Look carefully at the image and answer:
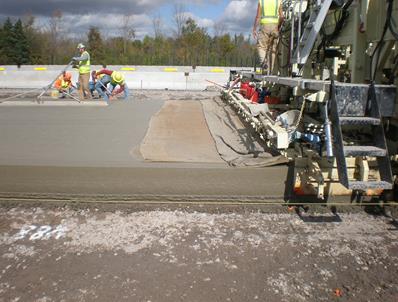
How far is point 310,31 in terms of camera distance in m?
5.63

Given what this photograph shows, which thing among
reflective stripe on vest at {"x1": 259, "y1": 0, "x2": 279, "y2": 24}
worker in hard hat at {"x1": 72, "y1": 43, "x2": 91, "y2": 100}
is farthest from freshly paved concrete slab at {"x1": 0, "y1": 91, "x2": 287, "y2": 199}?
worker in hard hat at {"x1": 72, "y1": 43, "x2": 91, "y2": 100}

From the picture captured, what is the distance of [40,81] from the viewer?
1969cm

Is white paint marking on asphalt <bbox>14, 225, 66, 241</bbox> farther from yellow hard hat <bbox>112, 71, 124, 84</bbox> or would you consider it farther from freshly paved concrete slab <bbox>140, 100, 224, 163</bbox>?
yellow hard hat <bbox>112, 71, 124, 84</bbox>

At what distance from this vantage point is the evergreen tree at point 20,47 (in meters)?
39.9

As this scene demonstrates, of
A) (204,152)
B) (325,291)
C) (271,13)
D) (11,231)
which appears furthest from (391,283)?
(271,13)

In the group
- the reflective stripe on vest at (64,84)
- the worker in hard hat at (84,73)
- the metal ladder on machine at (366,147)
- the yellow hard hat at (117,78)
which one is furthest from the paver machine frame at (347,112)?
the reflective stripe on vest at (64,84)

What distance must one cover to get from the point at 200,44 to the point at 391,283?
39.8m

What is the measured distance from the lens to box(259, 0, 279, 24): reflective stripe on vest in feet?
24.2

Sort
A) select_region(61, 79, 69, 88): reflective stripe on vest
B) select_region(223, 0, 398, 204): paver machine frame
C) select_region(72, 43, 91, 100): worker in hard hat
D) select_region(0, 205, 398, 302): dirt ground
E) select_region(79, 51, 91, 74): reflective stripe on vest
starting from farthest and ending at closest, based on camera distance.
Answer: select_region(61, 79, 69, 88): reflective stripe on vest → select_region(79, 51, 91, 74): reflective stripe on vest → select_region(72, 43, 91, 100): worker in hard hat → select_region(223, 0, 398, 204): paver machine frame → select_region(0, 205, 398, 302): dirt ground

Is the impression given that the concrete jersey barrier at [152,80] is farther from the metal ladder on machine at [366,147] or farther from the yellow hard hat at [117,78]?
the metal ladder on machine at [366,147]

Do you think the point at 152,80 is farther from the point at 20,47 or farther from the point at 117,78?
the point at 20,47

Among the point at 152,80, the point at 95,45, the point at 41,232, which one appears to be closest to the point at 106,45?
the point at 95,45

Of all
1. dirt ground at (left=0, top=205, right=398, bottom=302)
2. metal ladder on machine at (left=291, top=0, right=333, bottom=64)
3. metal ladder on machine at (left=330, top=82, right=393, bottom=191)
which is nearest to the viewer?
dirt ground at (left=0, top=205, right=398, bottom=302)

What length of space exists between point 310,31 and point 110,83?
8.14 meters
